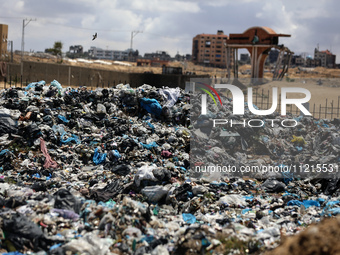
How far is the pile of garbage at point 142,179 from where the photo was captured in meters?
4.81

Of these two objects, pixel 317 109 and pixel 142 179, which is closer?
pixel 142 179

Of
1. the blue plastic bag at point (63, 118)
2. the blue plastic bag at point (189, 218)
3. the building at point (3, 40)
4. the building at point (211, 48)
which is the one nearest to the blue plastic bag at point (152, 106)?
the blue plastic bag at point (63, 118)

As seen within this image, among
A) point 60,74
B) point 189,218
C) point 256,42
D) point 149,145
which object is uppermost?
point 256,42

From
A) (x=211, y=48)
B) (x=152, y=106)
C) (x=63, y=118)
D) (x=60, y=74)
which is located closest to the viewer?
(x=63, y=118)

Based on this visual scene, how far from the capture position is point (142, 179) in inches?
264

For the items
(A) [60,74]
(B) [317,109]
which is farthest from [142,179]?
(A) [60,74]

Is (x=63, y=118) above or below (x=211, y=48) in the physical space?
below

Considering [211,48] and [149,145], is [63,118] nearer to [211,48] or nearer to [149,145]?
[149,145]

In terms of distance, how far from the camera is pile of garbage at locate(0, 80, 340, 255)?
4809mm

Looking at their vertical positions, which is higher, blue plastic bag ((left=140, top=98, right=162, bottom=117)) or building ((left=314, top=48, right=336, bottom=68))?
building ((left=314, top=48, right=336, bottom=68))

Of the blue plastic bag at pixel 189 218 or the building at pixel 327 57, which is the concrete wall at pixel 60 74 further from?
the building at pixel 327 57

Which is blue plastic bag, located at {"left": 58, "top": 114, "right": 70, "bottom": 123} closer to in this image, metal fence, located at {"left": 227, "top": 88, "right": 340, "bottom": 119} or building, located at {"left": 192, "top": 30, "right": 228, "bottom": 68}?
metal fence, located at {"left": 227, "top": 88, "right": 340, "bottom": 119}

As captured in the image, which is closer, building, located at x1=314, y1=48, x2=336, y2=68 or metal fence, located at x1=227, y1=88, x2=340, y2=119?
metal fence, located at x1=227, y1=88, x2=340, y2=119

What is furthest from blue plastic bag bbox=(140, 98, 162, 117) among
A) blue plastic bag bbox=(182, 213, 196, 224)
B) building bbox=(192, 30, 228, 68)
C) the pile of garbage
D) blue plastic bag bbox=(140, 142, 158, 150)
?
building bbox=(192, 30, 228, 68)
